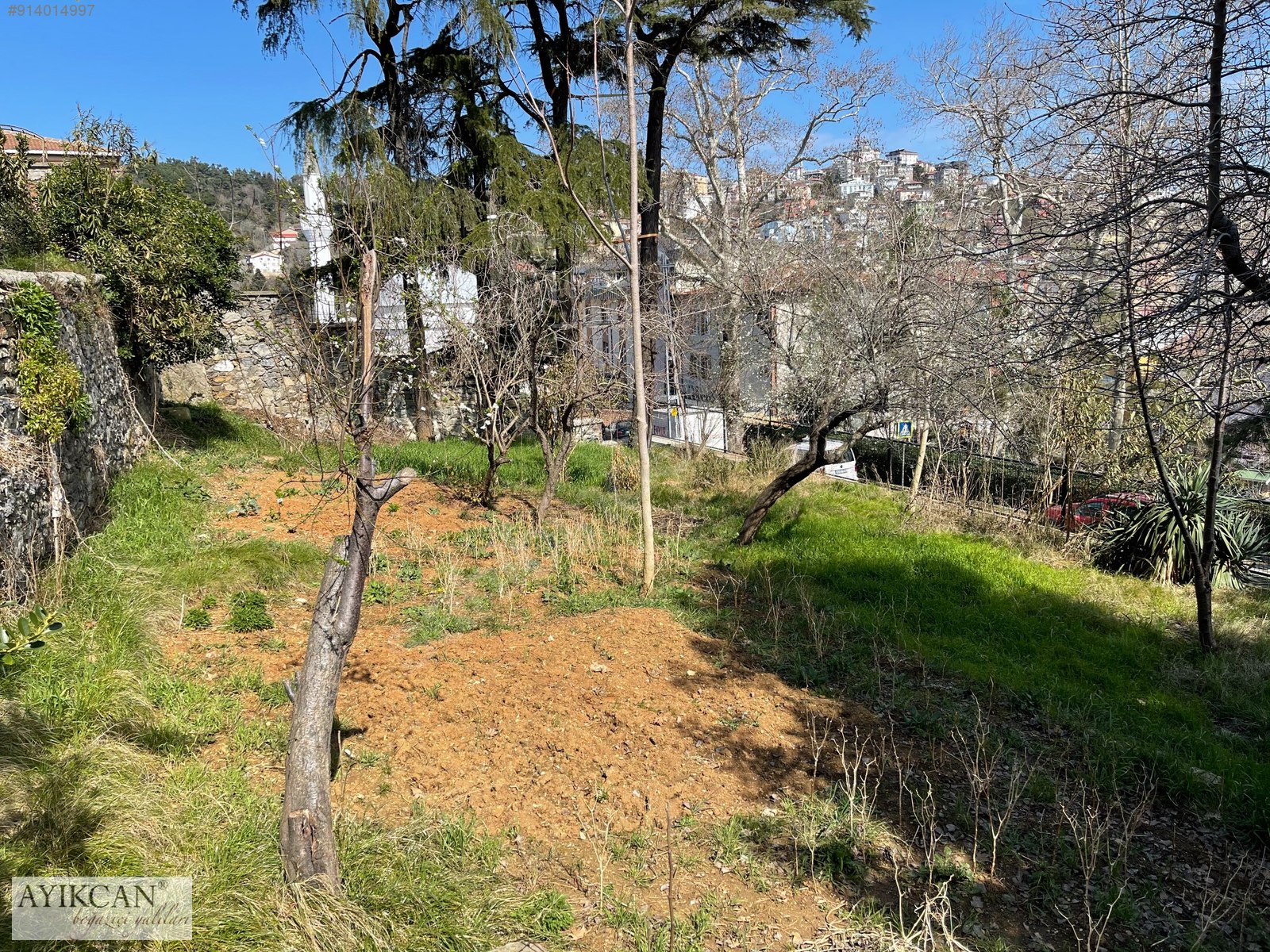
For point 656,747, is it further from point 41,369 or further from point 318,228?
point 318,228

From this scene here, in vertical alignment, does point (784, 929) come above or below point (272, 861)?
below

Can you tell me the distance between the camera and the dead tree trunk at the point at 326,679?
2.74 metres

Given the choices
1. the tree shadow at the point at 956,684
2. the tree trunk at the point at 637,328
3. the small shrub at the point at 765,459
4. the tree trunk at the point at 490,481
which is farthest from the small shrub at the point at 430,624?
the small shrub at the point at 765,459

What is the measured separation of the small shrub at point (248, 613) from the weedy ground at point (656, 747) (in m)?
0.02

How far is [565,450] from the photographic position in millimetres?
8656

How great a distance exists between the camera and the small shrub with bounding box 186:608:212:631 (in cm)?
517

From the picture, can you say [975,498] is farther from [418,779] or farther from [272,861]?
[272,861]

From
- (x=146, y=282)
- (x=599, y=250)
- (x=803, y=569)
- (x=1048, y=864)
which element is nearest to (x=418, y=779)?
(x=1048, y=864)

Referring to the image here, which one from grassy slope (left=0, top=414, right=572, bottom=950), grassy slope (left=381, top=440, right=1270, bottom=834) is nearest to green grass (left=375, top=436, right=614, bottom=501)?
grassy slope (left=381, top=440, right=1270, bottom=834)

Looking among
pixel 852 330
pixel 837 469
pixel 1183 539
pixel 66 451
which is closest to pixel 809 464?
pixel 1183 539

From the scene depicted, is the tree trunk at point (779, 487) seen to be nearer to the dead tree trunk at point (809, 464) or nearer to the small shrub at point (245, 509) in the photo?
the dead tree trunk at point (809, 464)

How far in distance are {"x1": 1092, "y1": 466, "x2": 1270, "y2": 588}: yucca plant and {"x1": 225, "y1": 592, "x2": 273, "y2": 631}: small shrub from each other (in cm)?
841

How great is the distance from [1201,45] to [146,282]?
10.7m

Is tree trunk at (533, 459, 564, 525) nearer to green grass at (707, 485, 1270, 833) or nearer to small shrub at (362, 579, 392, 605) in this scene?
green grass at (707, 485, 1270, 833)
